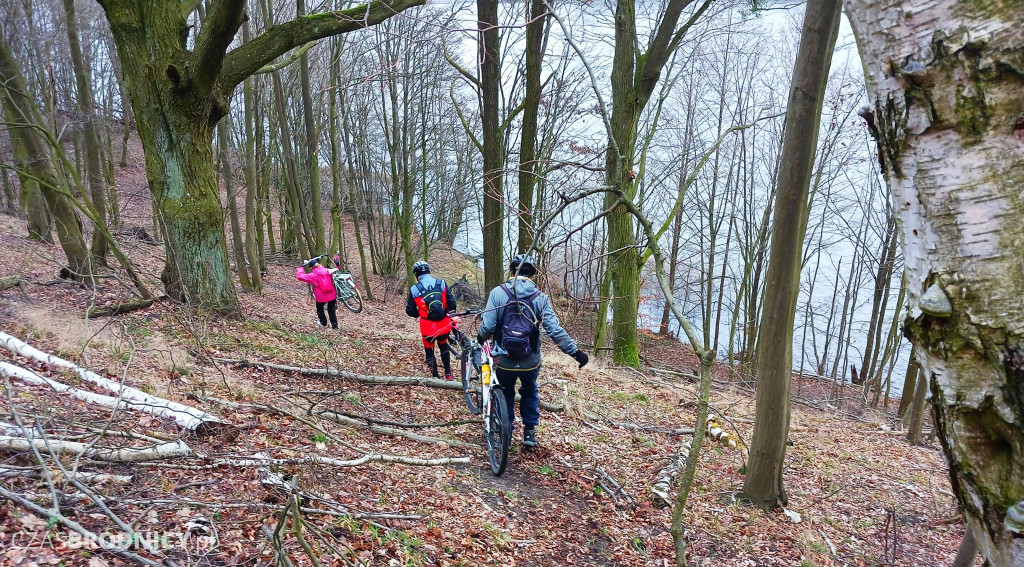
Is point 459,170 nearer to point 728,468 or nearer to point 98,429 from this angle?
point 728,468

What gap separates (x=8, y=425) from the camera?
11.2ft

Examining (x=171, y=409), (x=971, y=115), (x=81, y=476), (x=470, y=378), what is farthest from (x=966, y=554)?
(x=171, y=409)

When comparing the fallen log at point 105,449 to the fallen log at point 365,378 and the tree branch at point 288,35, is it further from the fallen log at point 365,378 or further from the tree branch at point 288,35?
the tree branch at point 288,35

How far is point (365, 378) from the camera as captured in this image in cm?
752

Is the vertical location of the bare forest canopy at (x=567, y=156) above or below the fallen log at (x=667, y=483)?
above

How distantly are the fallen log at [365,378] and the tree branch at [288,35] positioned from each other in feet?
14.0

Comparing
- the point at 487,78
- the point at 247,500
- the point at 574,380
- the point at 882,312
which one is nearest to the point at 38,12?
the point at 487,78

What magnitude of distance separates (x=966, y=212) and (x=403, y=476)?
4.58 m

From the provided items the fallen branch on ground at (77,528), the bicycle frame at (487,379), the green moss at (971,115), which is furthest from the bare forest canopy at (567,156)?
the fallen branch on ground at (77,528)

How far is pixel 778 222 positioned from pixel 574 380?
5.22m

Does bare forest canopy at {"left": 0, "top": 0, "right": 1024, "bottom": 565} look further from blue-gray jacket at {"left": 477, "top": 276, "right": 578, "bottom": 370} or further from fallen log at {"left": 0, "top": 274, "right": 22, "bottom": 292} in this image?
blue-gray jacket at {"left": 477, "top": 276, "right": 578, "bottom": 370}

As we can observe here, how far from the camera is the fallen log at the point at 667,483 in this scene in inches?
223

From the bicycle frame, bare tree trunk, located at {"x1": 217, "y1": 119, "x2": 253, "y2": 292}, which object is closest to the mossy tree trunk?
the bicycle frame

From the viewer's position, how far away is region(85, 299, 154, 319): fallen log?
7.54 m
